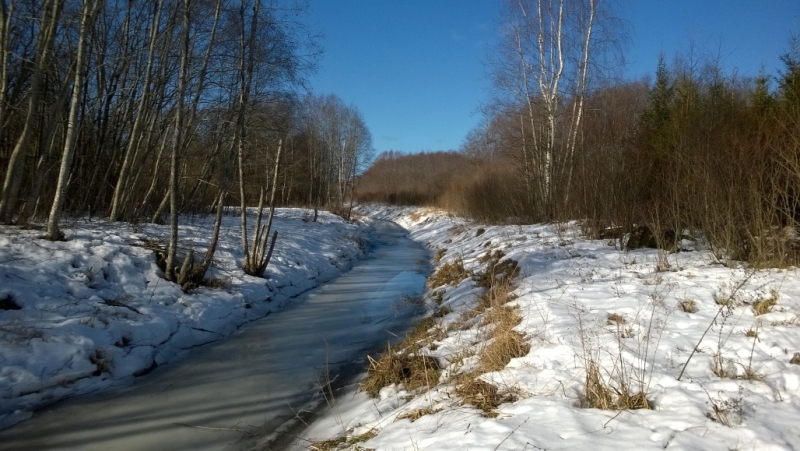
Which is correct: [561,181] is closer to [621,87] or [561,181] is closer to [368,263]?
[621,87]

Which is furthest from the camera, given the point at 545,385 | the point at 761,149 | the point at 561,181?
the point at 561,181

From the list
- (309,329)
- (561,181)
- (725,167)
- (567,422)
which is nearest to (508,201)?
(561,181)

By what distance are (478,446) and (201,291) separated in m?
6.66

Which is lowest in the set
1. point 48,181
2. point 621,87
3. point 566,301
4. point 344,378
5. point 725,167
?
point 344,378

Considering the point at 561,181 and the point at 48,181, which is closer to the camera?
the point at 48,181

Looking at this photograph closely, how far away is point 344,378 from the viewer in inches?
234

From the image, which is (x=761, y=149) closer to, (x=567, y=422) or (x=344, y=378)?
(x=567, y=422)

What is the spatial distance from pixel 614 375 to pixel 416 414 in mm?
1789

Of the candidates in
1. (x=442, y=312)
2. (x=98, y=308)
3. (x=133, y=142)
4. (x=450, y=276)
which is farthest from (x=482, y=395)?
(x=133, y=142)

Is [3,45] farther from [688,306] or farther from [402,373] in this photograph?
[688,306]

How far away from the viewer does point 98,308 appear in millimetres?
6367

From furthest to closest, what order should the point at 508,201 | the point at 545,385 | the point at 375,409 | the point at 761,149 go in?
the point at 508,201 < the point at 761,149 < the point at 375,409 < the point at 545,385

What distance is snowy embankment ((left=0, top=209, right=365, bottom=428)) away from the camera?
4.98 m

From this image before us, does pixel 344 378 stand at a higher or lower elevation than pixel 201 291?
lower
